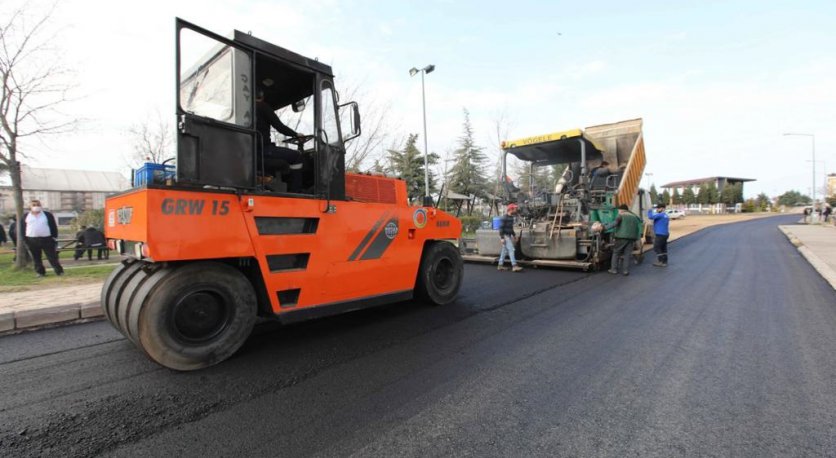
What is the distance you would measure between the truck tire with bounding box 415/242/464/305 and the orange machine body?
0.86 ft

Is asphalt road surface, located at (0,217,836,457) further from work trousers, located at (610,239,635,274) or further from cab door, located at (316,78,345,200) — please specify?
work trousers, located at (610,239,635,274)

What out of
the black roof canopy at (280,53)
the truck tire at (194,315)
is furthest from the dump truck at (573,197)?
the truck tire at (194,315)

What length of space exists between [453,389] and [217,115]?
9.79 feet

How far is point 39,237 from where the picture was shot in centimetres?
761

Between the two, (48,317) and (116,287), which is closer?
(116,287)

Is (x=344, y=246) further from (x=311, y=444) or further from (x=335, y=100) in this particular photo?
(x=311, y=444)

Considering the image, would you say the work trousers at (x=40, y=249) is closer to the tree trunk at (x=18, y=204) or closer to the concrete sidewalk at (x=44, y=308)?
the tree trunk at (x=18, y=204)

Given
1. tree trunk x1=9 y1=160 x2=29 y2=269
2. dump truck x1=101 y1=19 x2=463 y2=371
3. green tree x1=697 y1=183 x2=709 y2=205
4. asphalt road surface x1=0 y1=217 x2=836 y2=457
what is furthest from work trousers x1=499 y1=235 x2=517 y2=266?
green tree x1=697 y1=183 x2=709 y2=205

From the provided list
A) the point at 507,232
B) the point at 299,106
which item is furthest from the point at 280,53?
the point at 507,232

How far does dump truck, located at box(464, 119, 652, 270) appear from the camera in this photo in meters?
8.72

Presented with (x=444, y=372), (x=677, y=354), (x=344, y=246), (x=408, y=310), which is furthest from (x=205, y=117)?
(x=677, y=354)

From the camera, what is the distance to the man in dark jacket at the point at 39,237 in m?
7.58

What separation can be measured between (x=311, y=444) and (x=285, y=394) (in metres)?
0.70

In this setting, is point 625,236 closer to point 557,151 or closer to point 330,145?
point 557,151
